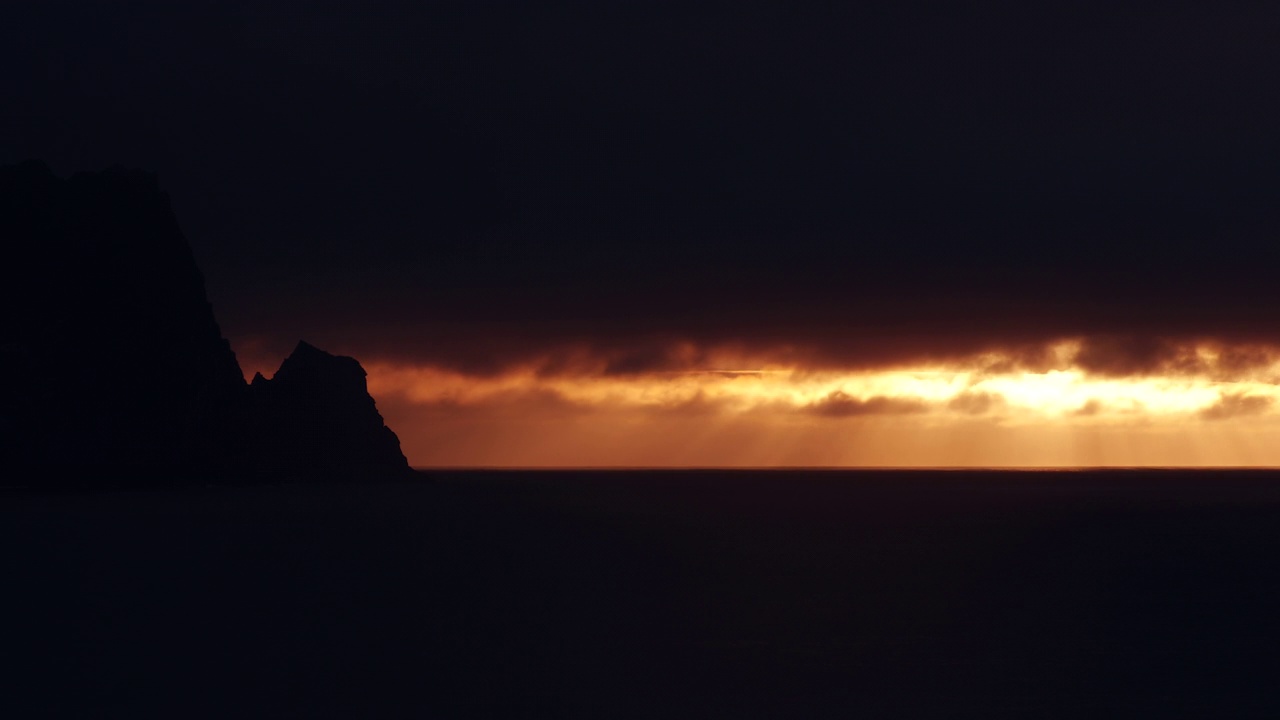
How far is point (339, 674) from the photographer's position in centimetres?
3097

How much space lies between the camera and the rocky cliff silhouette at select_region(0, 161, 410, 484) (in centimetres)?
12388

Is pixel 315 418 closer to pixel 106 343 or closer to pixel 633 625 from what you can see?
pixel 106 343

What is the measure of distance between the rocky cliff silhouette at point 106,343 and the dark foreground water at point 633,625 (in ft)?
157

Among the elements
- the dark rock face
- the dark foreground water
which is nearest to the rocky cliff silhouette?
the dark rock face

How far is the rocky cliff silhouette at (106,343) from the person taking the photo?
12388 cm

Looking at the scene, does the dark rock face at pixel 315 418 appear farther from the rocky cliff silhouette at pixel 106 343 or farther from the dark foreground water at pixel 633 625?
the dark foreground water at pixel 633 625

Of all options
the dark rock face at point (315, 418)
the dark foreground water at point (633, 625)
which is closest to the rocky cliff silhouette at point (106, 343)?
the dark rock face at point (315, 418)

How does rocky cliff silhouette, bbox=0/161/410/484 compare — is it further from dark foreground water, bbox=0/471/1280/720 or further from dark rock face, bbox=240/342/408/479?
dark foreground water, bbox=0/471/1280/720

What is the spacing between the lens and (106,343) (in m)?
129

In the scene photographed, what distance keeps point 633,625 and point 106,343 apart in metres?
108

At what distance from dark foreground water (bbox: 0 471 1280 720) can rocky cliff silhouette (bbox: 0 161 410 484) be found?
1883 inches

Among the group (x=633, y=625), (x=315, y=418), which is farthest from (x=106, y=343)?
(x=633, y=625)

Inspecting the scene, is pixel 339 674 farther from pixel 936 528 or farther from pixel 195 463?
pixel 195 463

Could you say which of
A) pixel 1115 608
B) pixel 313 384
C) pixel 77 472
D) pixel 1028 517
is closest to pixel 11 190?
pixel 77 472
